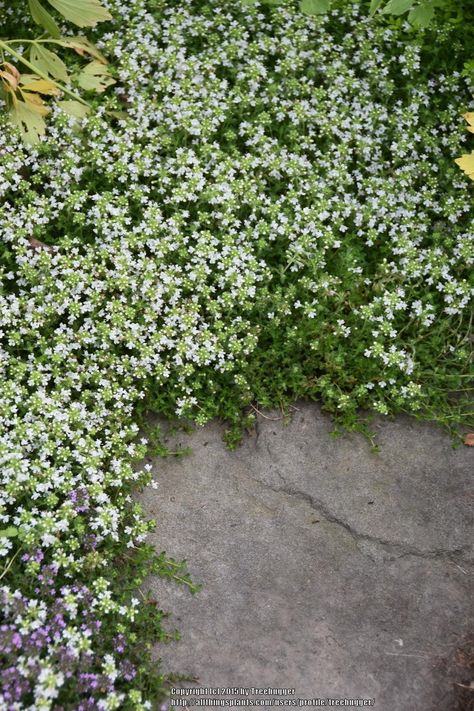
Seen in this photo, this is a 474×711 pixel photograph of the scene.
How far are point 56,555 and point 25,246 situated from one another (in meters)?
1.80

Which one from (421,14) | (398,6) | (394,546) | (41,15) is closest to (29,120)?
(41,15)

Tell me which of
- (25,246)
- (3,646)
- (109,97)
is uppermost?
(109,97)

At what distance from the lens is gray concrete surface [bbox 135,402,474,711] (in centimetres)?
388

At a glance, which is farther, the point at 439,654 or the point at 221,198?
the point at 221,198

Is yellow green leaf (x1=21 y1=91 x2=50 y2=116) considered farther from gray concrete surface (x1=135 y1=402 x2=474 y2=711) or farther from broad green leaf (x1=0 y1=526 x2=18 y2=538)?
broad green leaf (x1=0 y1=526 x2=18 y2=538)

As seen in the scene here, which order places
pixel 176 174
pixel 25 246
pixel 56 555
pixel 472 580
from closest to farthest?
pixel 56 555 → pixel 472 580 → pixel 25 246 → pixel 176 174

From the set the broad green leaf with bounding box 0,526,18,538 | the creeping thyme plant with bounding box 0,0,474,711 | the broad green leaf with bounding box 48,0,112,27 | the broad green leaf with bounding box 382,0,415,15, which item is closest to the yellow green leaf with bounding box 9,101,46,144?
the creeping thyme plant with bounding box 0,0,474,711

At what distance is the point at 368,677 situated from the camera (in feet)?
12.7

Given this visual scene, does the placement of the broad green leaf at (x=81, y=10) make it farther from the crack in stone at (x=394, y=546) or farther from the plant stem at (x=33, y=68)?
the crack in stone at (x=394, y=546)

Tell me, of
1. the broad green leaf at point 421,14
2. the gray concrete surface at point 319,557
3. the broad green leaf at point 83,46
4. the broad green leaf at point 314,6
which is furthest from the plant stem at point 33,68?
the gray concrete surface at point 319,557

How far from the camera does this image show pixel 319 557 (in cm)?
418

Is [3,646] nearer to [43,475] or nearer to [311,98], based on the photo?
[43,475]

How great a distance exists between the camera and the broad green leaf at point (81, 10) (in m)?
4.67

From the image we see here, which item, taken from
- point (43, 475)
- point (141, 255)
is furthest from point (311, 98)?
point (43, 475)
